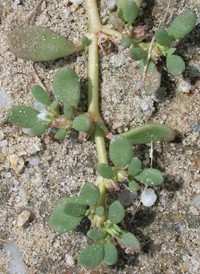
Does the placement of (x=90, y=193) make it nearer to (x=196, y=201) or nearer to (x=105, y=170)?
(x=105, y=170)

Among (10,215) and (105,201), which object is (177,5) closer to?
(105,201)

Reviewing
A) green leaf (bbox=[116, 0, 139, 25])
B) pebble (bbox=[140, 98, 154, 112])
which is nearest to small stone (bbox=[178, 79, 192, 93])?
pebble (bbox=[140, 98, 154, 112])

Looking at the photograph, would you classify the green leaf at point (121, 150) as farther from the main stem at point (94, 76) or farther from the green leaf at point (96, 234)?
the green leaf at point (96, 234)

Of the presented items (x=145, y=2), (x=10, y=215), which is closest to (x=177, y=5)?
(x=145, y=2)

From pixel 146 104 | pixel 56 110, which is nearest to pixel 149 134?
pixel 146 104

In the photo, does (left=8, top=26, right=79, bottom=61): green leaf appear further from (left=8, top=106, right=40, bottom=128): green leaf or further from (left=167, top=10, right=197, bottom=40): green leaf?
(left=167, top=10, right=197, bottom=40): green leaf

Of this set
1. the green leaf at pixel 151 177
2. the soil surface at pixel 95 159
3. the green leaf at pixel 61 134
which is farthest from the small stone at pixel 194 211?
the green leaf at pixel 61 134
